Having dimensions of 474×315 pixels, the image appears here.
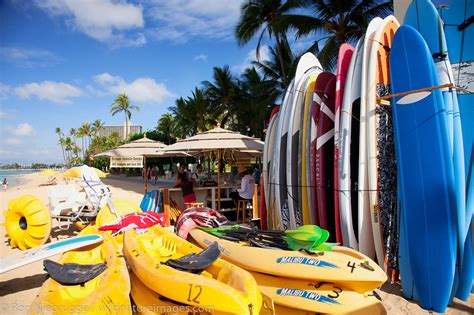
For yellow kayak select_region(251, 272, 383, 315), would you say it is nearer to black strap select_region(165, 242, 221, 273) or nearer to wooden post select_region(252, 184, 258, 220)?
black strap select_region(165, 242, 221, 273)

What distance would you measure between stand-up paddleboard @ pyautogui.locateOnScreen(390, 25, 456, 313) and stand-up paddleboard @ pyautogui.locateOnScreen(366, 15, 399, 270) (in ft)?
0.77

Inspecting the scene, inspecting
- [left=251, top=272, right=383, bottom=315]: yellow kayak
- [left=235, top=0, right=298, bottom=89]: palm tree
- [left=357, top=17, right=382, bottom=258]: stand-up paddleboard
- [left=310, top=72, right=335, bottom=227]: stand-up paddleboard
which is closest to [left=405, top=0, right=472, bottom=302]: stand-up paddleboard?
[left=357, top=17, right=382, bottom=258]: stand-up paddleboard

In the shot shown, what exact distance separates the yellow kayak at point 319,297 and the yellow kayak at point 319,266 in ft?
0.25

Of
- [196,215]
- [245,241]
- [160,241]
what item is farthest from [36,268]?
[245,241]

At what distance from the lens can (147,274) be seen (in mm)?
2801

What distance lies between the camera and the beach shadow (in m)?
4.01

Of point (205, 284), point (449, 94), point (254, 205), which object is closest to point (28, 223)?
point (254, 205)

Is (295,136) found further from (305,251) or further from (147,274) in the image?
(147,274)

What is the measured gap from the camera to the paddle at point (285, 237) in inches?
Answer: 125

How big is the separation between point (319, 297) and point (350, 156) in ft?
6.84

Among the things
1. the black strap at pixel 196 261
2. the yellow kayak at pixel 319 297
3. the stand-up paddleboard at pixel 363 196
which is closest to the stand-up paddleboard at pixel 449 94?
the stand-up paddleboard at pixel 363 196

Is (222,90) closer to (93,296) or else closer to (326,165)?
(326,165)

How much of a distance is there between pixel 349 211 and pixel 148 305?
274 cm

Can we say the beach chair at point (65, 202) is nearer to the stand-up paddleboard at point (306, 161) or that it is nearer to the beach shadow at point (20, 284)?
the beach shadow at point (20, 284)
